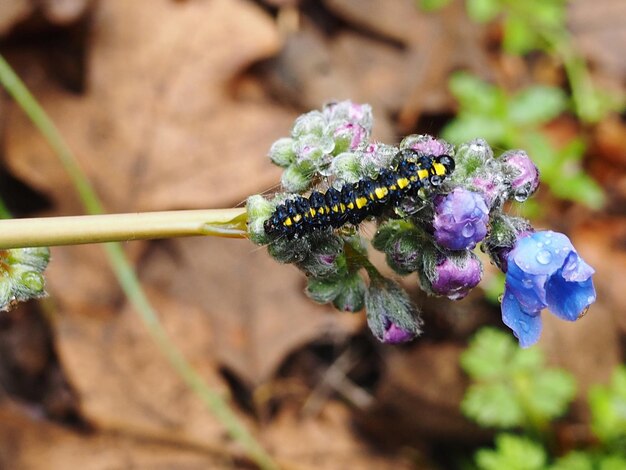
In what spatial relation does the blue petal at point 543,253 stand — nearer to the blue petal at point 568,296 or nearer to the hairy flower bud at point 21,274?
the blue petal at point 568,296

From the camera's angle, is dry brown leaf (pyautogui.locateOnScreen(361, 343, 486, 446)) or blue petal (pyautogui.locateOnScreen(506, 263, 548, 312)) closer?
blue petal (pyautogui.locateOnScreen(506, 263, 548, 312))

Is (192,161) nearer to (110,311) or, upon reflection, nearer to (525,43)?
(110,311)

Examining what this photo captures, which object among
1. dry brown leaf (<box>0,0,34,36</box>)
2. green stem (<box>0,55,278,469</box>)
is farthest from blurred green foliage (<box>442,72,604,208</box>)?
dry brown leaf (<box>0,0,34,36</box>)

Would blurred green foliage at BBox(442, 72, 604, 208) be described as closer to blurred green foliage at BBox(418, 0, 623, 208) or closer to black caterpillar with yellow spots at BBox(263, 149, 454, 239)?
blurred green foliage at BBox(418, 0, 623, 208)

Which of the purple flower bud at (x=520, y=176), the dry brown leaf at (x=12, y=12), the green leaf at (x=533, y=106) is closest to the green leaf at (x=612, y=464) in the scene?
the green leaf at (x=533, y=106)

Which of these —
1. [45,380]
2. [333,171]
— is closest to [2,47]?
[45,380]

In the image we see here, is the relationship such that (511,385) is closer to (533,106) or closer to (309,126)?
(533,106)
